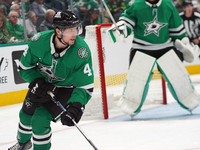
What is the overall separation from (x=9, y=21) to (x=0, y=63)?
61 cm

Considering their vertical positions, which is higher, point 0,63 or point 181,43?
point 181,43

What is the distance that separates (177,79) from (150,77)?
251mm

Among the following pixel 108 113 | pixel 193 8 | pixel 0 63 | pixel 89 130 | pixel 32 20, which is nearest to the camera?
pixel 89 130

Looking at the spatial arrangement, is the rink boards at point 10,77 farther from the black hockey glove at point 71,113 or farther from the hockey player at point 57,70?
the black hockey glove at point 71,113

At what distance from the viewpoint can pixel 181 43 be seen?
12.7ft

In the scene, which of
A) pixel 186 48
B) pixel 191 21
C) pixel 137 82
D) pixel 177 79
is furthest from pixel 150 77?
pixel 191 21

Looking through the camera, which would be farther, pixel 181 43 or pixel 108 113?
pixel 108 113

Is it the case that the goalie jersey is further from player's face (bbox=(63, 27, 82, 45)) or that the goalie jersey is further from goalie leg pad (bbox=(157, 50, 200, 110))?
player's face (bbox=(63, 27, 82, 45))

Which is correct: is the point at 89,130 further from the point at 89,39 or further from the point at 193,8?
the point at 193,8

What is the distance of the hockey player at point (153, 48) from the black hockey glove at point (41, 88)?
145 centimetres

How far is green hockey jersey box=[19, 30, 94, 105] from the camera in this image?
241 cm

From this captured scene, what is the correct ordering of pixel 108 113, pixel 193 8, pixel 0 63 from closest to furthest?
pixel 108 113 → pixel 0 63 → pixel 193 8

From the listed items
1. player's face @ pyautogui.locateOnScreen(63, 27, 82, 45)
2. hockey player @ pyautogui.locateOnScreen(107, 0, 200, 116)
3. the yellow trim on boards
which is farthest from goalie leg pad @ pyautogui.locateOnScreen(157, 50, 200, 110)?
the yellow trim on boards

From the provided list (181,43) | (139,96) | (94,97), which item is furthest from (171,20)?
(94,97)
